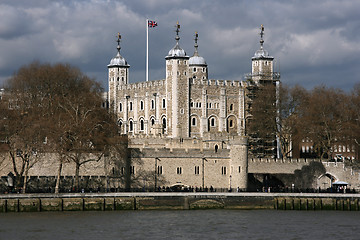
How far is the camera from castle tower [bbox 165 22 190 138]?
11400 cm

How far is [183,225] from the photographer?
7200 centimetres

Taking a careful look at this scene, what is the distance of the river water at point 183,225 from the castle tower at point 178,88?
112ft

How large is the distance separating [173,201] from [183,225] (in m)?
9.58

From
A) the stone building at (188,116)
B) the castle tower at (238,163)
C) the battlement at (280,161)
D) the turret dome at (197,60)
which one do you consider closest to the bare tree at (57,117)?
the stone building at (188,116)

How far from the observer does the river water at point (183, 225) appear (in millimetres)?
67438

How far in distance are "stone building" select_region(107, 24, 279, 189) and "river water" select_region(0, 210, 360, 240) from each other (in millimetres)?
9266

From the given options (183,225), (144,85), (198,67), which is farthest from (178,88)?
(183,225)

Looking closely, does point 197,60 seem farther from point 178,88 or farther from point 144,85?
point 178,88

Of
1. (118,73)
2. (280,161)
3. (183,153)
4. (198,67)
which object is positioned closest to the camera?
(183,153)

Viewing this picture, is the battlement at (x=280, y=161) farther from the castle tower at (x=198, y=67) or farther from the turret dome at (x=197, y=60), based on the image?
the turret dome at (x=197, y=60)

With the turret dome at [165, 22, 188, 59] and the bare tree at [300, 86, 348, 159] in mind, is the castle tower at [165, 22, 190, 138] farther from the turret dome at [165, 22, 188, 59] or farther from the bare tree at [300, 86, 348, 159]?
the bare tree at [300, 86, 348, 159]

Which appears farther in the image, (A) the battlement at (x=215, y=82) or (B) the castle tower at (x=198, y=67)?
(B) the castle tower at (x=198, y=67)

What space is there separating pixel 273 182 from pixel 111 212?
83.2 feet

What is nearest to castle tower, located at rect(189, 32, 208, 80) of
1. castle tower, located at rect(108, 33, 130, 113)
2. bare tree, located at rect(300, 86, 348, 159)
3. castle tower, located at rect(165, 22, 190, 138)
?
castle tower, located at rect(108, 33, 130, 113)
